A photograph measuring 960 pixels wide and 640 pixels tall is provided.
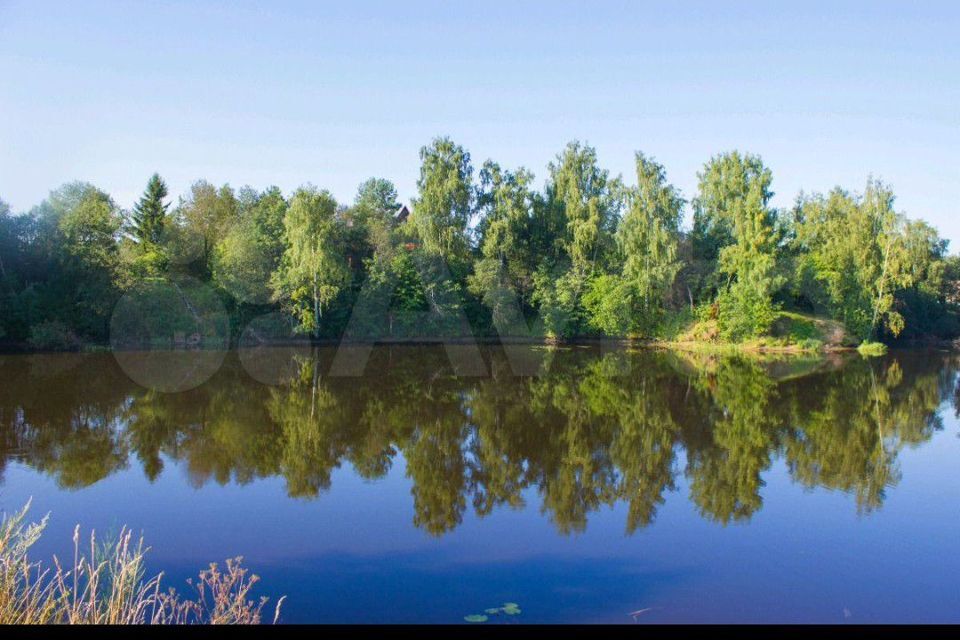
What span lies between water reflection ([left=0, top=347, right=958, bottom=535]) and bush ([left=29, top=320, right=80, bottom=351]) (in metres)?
3.97

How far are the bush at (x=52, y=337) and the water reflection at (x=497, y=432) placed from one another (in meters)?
3.97

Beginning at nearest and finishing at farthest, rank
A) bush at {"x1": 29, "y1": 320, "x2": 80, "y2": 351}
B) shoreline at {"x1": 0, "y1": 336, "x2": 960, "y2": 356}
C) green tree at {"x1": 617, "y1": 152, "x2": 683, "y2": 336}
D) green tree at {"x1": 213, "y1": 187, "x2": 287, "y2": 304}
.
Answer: bush at {"x1": 29, "y1": 320, "x2": 80, "y2": 351}, green tree at {"x1": 213, "y1": 187, "x2": 287, "y2": 304}, shoreline at {"x1": 0, "y1": 336, "x2": 960, "y2": 356}, green tree at {"x1": 617, "y1": 152, "x2": 683, "y2": 336}

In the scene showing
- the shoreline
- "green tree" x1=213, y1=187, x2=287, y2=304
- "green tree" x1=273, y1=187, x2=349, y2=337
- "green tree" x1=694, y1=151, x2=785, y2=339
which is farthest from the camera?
"green tree" x1=694, y1=151, x2=785, y2=339

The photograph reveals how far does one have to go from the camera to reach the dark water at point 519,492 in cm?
703

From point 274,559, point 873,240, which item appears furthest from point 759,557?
point 873,240

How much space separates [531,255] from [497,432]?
2605 centimetres

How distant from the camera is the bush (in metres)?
28.9

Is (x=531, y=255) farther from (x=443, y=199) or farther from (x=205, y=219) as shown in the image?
(x=205, y=219)

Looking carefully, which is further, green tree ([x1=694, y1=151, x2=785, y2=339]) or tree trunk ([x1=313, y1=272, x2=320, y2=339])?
green tree ([x1=694, y1=151, x2=785, y2=339])

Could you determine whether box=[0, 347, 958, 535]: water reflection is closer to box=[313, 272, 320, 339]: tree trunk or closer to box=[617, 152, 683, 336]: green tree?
box=[313, 272, 320, 339]: tree trunk

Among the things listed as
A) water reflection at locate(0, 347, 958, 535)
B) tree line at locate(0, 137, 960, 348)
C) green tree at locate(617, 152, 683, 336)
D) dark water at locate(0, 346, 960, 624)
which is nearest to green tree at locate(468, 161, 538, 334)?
tree line at locate(0, 137, 960, 348)

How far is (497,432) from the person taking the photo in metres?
14.7

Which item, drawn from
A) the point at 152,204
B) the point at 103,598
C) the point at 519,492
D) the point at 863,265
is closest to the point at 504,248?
the point at 863,265

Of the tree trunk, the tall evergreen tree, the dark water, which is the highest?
the tall evergreen tree
